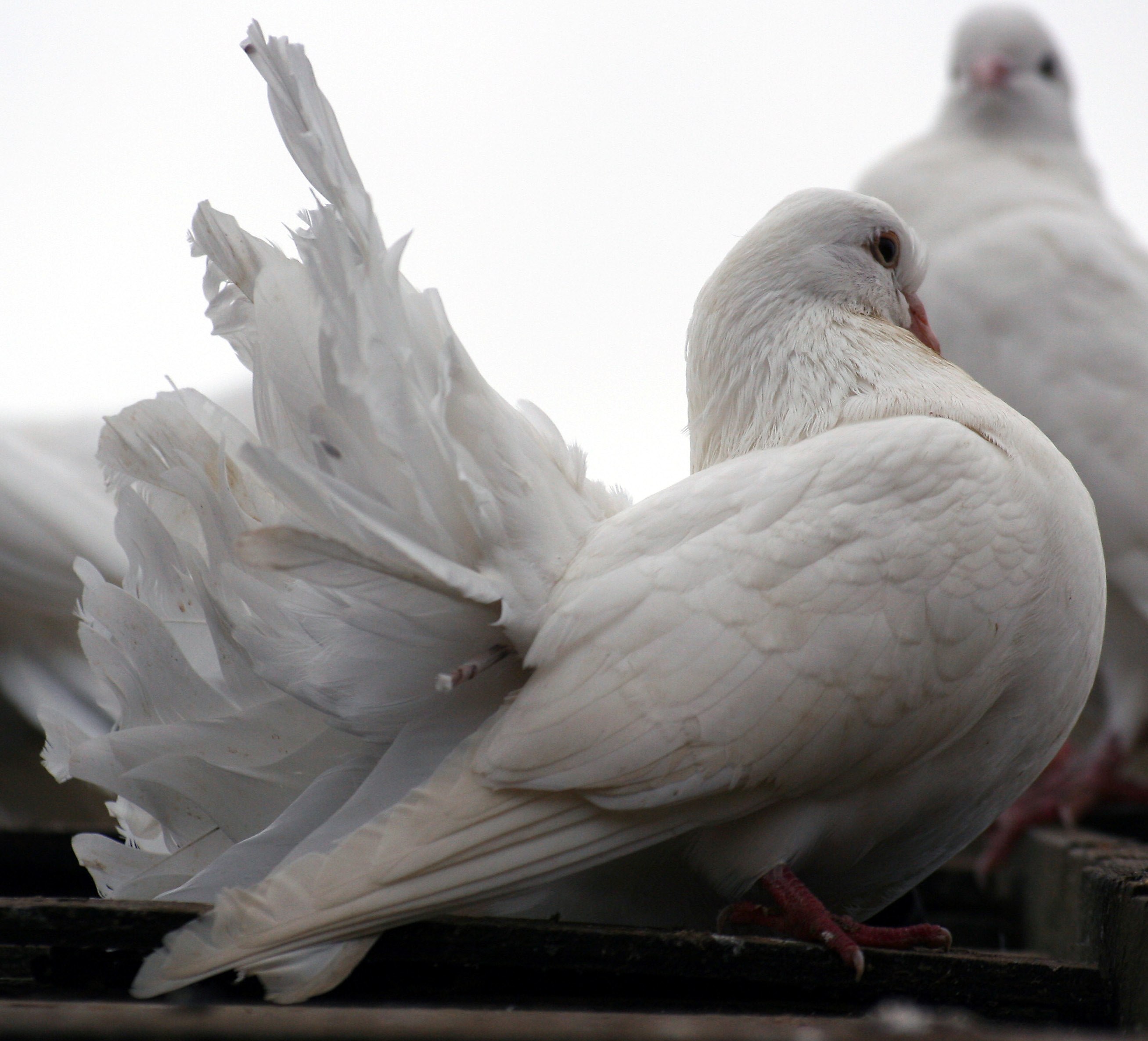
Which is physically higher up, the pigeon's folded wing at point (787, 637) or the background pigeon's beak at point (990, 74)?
the background pigeon's beak at point (990, 74)

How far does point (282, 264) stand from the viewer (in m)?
2.07

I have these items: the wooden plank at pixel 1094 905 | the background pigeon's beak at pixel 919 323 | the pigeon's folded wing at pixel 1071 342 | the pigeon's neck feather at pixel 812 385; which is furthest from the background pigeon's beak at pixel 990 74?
the pigeon's neck feather at pixel 812 385

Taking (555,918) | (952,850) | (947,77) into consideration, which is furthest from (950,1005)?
(947,77)

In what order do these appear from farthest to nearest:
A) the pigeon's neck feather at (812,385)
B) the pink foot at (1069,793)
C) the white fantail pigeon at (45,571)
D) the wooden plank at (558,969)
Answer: the pink foot at (1069,793)
the white fantail pigeon at (45,571)
the pigeon's neck feather at (812,385)
the wooden plank at (558,969)

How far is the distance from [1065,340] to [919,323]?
2.99 m

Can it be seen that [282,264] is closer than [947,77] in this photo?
Yes

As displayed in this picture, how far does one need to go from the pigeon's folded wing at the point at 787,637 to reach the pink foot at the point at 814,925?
0.48 ft

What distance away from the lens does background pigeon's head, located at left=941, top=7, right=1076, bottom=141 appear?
22.0ft

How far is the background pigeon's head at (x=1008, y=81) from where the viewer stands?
6707mm

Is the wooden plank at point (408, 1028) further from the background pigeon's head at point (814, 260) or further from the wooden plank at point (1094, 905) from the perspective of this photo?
the background pigeon's head at point (814, 260)

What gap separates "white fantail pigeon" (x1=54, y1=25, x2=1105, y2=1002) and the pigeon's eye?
1.38ft

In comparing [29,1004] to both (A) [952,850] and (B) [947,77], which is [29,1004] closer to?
(A) [952,850]

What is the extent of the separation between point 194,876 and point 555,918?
0.66 metres

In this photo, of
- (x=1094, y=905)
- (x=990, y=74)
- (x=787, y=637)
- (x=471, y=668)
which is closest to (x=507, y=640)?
(x=471, y=668)
